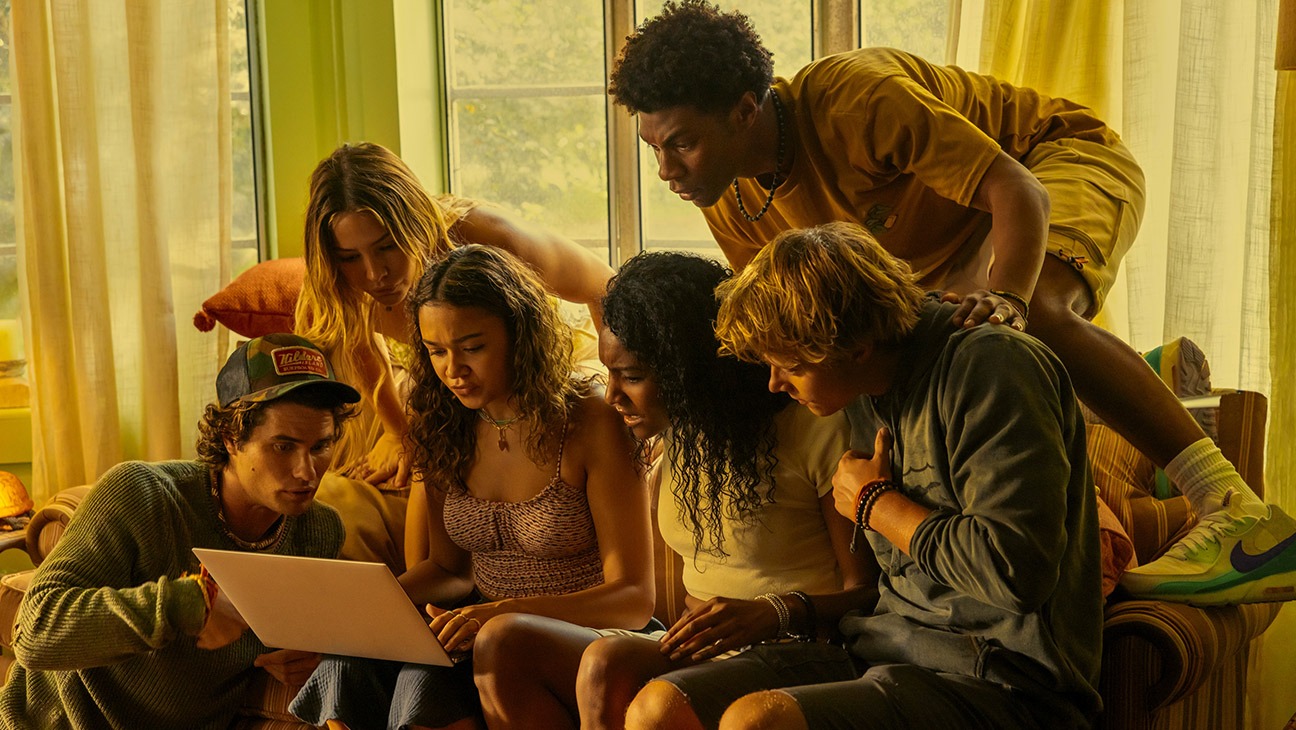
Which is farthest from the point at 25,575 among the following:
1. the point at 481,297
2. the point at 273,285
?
the point at 481,297

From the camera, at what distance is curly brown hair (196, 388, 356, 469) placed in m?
1.84

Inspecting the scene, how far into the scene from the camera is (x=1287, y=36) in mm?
1929

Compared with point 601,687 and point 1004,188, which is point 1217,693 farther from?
point 601,687

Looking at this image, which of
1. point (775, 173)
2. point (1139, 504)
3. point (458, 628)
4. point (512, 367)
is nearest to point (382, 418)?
point (512, 367)

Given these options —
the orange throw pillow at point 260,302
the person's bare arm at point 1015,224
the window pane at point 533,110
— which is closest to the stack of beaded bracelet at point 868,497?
the person's bare arm at point 1015,224

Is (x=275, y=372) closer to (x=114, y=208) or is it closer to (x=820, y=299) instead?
(x=820, y=299)

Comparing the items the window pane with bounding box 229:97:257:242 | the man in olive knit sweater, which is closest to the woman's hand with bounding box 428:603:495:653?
the man in olive knit sweater

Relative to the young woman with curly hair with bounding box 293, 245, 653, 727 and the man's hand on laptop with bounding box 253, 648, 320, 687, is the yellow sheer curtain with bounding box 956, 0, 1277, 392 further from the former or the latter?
the man's hand on laptop with bounding box 253, 648, 320, 687

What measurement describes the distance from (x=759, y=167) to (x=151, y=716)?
126 cm

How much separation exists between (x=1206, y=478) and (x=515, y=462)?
1.05 m

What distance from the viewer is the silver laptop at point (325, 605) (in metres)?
1.57

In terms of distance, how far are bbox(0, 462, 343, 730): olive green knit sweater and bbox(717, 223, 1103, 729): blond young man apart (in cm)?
87

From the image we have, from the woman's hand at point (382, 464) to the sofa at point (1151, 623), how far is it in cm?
58

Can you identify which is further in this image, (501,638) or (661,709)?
(501,638)
